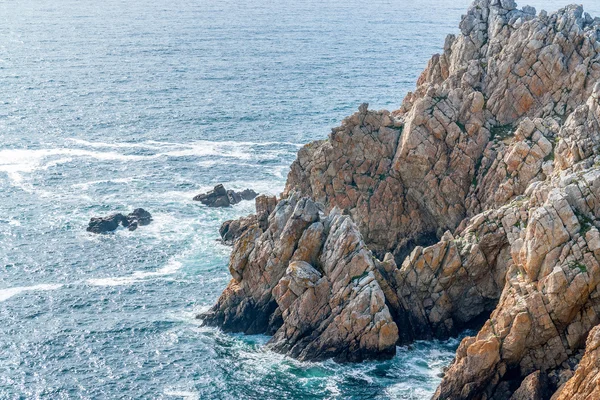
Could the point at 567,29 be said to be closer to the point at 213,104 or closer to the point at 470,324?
the point at 470,324

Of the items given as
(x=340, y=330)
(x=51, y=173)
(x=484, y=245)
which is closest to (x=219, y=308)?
(x=340, y=330)

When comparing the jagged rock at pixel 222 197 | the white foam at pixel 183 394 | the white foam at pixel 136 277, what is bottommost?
the white foam at pixel 136 277

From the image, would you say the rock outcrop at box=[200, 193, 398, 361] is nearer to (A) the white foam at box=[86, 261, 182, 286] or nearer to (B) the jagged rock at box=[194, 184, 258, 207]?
(A) the white foam at box=[86, 261, 182, 286]

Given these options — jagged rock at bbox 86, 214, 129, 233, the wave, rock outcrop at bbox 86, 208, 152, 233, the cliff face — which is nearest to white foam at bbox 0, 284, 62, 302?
jagged rock at bbox 86, 214, 129, 233

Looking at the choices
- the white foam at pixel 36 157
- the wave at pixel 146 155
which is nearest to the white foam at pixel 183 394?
the white foam at pixel 36 157

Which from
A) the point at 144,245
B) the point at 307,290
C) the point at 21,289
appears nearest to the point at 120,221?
the point at 144,245

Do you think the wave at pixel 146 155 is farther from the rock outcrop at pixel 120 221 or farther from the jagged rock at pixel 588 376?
the jagged rock at pixel 588 376

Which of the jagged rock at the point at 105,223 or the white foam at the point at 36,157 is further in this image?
the white foam at the point at 36,157
